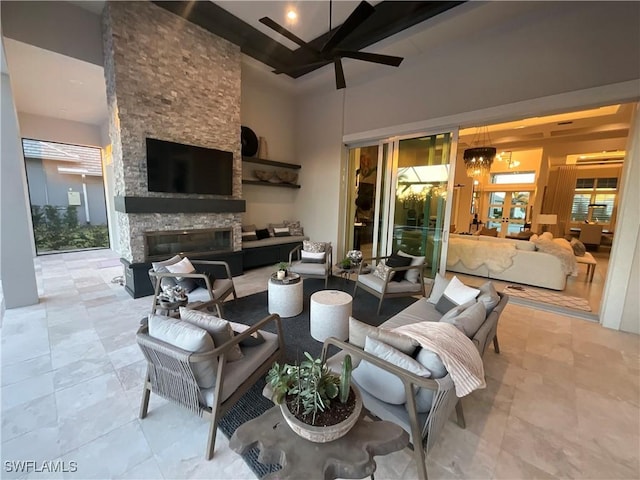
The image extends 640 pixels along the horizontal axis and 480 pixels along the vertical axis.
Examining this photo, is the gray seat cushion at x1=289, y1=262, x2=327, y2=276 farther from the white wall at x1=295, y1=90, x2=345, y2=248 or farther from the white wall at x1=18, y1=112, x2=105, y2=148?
the white wall at x1=18, y1=112, x2=105, y2=148

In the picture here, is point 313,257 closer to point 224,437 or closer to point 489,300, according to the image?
point 489,300

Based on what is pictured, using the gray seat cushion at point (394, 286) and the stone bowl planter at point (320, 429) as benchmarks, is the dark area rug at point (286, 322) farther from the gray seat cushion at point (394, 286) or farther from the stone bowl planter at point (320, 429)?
the stone bowl planter at point (320, 429)

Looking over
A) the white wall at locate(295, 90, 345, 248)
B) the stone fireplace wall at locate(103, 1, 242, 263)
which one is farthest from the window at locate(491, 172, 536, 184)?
the stone fireplace wall at locate(103, 1, 242, 263)

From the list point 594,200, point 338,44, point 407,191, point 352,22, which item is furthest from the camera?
point 594,200

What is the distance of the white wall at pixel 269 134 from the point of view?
589cm

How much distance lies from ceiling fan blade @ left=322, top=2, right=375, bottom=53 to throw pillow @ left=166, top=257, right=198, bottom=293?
10.2ft

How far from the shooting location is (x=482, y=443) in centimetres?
167

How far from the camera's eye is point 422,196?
16.4 ft

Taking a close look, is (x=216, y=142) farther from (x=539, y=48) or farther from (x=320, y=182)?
(x=539, y=48)

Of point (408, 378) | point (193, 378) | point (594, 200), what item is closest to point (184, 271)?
point (193, 378)

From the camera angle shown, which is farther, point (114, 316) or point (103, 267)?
point (103, 267)

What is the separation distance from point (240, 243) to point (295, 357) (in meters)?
3.22

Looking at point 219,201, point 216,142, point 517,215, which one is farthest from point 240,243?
point 517,215

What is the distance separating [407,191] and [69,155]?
8437 mm
